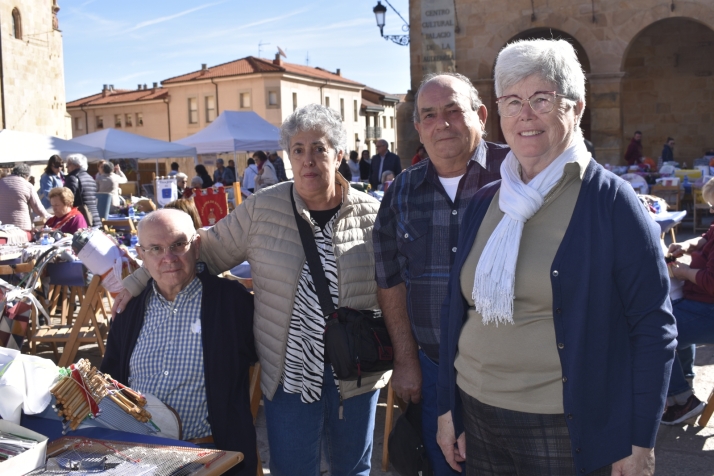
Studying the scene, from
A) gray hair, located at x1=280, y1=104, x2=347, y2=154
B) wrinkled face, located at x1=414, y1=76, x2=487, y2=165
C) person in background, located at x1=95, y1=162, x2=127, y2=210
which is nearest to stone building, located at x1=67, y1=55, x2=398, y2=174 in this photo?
person in background, located at x1=95, y1=162, x2=127, y2=210

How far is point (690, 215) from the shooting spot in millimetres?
13273

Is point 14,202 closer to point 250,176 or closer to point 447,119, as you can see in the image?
point 447,119

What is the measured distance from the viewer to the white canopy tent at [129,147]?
15.2 metres

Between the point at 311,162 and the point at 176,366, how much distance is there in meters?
1.01

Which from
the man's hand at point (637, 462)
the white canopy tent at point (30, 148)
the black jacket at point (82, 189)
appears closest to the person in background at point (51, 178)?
the white canopy tent at point (30, 148)

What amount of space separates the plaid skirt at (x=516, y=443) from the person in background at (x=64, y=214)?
20.5 ft

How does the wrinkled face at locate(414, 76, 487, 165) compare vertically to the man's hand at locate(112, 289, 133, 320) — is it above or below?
above

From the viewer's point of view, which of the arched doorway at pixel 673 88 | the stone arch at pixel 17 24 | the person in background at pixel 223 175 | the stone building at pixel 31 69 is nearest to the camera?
the arched doorway at pixel 673 88

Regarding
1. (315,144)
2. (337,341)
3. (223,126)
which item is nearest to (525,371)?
(337,341)

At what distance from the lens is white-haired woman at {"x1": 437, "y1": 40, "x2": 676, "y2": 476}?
67.1 inches

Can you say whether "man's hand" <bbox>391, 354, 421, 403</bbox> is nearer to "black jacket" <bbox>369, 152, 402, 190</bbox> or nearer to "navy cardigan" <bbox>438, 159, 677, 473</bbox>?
"navy cardigan" <bbox>438, 159, 677, 473</bbox>

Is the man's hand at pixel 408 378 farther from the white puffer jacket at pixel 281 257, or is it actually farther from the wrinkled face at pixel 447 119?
the wrinkled face at pixel 447 119

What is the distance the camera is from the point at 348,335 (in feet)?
8.25

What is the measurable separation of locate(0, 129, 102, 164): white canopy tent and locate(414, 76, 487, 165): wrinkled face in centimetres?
1183
